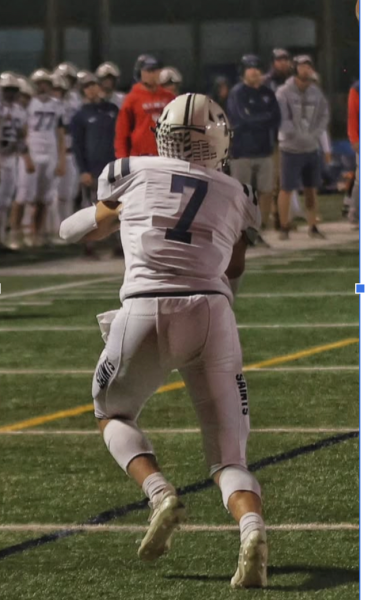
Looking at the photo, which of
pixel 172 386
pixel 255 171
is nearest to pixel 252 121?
pixel 255 171

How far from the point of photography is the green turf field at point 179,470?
6.06 meters

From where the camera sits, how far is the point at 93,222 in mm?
6312

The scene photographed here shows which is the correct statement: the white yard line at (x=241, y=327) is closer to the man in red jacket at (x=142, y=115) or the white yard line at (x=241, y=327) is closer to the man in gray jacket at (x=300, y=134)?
the man in red jacket at (x=142, y=115)

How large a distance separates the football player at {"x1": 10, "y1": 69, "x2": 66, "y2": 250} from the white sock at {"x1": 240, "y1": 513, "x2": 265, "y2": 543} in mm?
14936

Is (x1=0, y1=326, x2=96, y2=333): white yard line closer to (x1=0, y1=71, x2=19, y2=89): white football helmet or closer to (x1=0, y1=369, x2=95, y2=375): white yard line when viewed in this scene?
(x1=0, y1=369, x2=95, y2=375): white yard line

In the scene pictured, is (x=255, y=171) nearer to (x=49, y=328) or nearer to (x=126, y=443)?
(x=49, y=328)

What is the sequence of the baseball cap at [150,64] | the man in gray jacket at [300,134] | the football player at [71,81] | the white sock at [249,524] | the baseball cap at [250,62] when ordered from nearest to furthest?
the white sock at [249,524] → the baseball cap at [150,64] → the baseball cap at [250,62] → the man in gray jacket at [300,134] → the football player at [71,81]

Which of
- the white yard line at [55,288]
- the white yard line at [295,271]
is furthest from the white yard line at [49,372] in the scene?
the white yard line at [295,271]

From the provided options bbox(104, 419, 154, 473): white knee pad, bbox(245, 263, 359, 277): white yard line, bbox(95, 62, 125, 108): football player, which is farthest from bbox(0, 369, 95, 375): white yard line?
bbox(95, 62, 125, 108): football player

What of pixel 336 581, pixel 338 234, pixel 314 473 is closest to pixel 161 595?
pixel 336 581

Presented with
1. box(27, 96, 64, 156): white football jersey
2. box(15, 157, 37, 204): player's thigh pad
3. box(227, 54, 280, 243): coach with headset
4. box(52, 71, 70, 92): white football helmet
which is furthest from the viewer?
box(52, 71, 70, 92): white football helmet

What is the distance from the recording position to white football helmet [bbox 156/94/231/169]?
20.3ft

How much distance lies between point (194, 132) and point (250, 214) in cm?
35

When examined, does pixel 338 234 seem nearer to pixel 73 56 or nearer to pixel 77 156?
pixel 77 156
